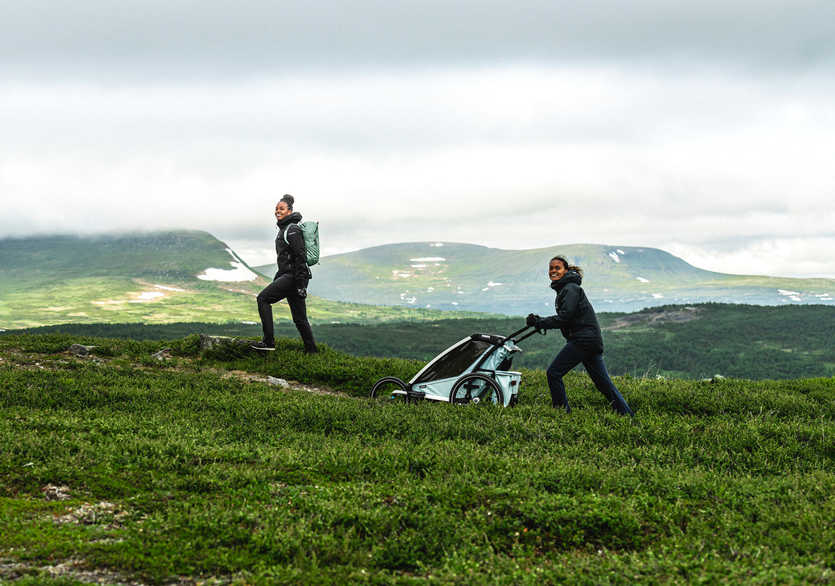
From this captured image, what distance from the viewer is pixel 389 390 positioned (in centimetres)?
1526

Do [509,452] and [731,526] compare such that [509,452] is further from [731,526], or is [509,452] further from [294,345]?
[294,345]

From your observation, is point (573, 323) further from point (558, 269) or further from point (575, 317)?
point (558, 269)

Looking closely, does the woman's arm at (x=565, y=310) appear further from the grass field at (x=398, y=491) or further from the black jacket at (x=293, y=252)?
the black jacket at (x=293, y=252)

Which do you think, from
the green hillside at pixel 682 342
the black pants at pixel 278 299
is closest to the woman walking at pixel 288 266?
the black pants at pixel 278 299

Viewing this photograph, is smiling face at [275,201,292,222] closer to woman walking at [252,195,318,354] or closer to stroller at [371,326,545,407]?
woman walking at [252,195,318,354]

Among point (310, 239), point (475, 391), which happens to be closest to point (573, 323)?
point (475, 391)

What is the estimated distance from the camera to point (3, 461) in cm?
782

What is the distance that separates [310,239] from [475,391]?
23.8 feet

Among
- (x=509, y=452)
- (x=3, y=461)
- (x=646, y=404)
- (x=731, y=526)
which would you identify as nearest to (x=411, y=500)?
(x=509, y=452)

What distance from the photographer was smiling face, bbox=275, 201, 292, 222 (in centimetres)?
1712

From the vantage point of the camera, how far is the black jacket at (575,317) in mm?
11523

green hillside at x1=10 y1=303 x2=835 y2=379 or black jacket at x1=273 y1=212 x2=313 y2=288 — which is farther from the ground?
black jacket at x1=273 y1=212 x2=313 y2=288

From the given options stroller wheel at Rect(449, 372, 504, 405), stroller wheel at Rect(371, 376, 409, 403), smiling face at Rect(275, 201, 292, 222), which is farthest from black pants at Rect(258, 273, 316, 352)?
stroller wheel at Rect(449, 372, 504, 405)

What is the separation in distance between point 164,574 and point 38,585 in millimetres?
960
